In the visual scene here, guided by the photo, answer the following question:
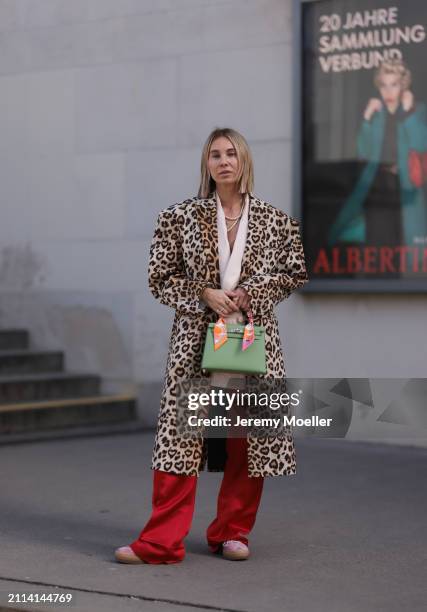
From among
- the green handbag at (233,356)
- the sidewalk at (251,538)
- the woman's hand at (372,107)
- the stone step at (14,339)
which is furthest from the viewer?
the stone step at (14,339)

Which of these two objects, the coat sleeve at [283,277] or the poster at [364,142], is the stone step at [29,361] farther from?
the coat sleeve at [283,277]

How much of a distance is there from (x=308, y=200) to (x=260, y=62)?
1231 mm

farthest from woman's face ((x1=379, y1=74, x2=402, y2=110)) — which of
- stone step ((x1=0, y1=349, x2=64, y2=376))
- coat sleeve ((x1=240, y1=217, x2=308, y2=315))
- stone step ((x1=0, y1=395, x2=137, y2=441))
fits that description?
coat sleeve ((x1=240, y1=217, x2=308, y2=315))

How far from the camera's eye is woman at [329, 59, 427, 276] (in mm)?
9469

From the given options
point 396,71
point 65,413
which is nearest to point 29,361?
point 65,413

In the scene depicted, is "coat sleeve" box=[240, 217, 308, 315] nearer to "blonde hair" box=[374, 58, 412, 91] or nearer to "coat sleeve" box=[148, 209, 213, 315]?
"coat sleeve" box=[148, 209, 213, 315]

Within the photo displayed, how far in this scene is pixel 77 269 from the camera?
11352mm

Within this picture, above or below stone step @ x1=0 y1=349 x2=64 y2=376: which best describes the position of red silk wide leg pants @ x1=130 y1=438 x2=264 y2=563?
below

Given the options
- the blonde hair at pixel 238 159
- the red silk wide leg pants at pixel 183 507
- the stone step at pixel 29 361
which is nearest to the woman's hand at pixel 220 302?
the blonde hair at pixel 238 159

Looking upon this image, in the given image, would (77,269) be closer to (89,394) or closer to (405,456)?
(89,394)

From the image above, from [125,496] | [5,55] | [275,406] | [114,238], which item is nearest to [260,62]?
[114,238]

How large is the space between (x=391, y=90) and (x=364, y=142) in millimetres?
444

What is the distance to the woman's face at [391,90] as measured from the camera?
9.54 meters

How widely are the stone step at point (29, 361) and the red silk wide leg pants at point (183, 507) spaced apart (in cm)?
559
